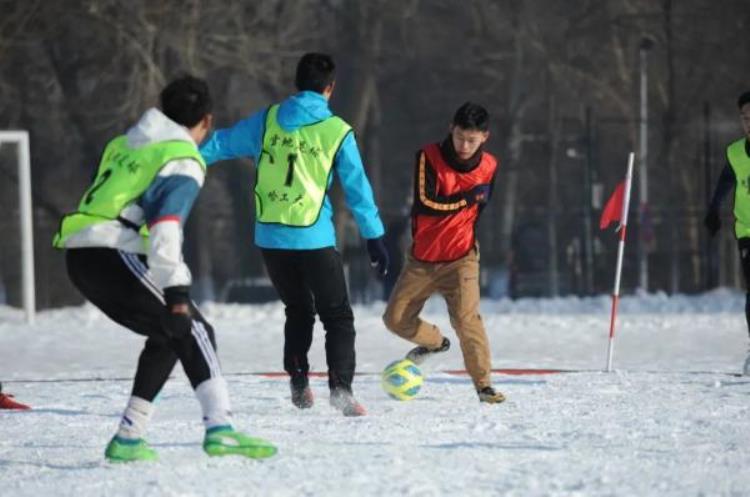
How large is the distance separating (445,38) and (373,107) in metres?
4.15

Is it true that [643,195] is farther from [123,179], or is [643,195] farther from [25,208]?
[123,179]

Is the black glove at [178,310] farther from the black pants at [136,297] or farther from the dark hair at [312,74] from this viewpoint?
the dark hair at [312,74]

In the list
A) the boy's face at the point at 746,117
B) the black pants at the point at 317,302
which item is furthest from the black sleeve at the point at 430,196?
the boy's face at the point at 746,117

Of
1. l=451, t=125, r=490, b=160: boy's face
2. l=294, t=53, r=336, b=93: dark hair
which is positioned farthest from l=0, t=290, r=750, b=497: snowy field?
l=294, t=53, r=336, b=93: dark hair

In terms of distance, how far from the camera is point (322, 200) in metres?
8.74

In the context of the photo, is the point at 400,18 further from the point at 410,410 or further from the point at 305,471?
the point at 305,471

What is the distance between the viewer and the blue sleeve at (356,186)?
28.2ft

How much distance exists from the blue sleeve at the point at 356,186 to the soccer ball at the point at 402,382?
1045mm

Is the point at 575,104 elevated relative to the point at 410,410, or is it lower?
elevated

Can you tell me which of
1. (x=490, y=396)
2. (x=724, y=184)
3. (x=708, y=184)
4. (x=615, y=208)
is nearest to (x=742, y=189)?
(x=724, y=184)

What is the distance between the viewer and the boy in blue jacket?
862cm

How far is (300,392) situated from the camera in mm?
8977

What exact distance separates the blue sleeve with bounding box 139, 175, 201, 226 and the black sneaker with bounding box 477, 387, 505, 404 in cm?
301

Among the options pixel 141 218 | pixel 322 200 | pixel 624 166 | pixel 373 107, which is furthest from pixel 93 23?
pixel 141 218
